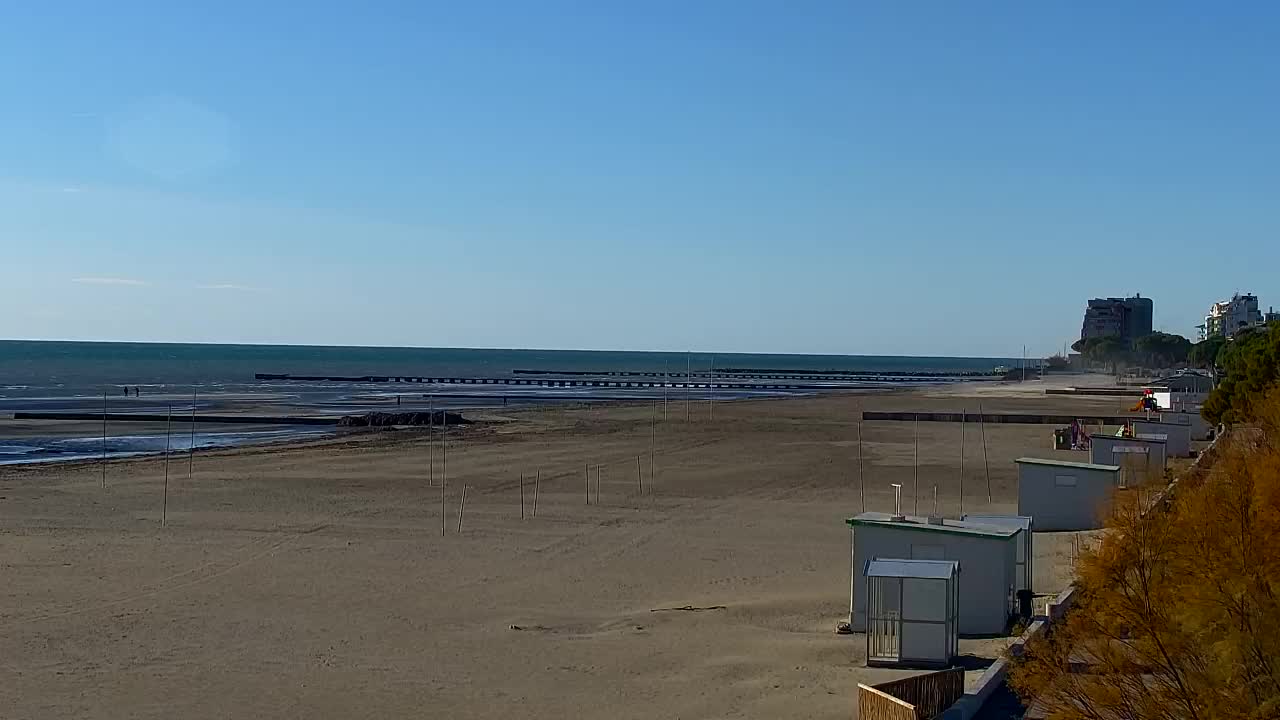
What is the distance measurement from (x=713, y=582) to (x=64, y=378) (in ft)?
382

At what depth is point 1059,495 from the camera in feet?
91.9

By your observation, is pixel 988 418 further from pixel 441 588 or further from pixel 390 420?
pixel 441 588

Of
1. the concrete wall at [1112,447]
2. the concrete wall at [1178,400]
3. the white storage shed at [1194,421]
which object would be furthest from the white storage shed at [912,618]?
the concrete wall at [1178,400]

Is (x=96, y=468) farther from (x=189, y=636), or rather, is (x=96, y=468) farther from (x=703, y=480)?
(x=189, y=636)

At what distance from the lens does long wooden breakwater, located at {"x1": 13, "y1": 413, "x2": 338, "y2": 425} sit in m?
67.4

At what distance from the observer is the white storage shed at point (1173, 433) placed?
39.0 meters

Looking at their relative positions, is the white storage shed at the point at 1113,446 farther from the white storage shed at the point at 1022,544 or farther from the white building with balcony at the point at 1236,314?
the white building with balcony at the point at 1236,314

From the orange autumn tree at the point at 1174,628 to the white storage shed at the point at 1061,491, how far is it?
62.6 ft

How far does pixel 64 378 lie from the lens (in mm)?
125938

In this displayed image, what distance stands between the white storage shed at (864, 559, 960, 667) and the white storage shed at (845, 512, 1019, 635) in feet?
5.14

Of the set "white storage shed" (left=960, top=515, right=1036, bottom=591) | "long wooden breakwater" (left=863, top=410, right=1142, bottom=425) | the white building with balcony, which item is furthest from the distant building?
"white storage shed" (left=960, top=515, right=1036, bottom=591)

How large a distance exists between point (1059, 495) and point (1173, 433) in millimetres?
13708

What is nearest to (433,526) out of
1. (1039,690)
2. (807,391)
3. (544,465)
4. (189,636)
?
(189,636)

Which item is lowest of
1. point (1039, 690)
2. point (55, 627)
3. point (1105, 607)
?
point (55, 627)
